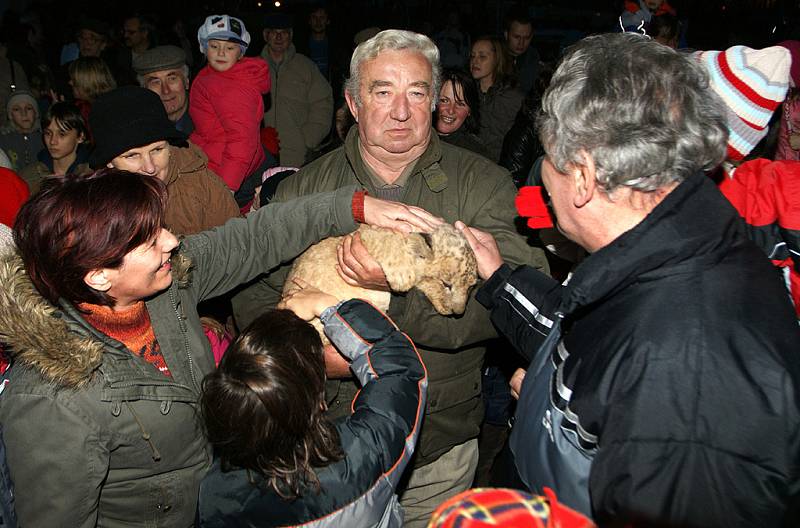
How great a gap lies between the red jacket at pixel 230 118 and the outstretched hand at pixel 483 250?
3.01 meters

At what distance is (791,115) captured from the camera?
4766 mm

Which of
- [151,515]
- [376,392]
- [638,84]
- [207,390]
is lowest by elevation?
[151,515]

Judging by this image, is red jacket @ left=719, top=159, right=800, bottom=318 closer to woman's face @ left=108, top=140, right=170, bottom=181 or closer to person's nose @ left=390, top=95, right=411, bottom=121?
person's nose @ left=390, top=95, right=411, bottom=121

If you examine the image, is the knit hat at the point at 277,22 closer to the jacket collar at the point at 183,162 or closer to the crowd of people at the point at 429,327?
the jacket collar at the point at 183,162

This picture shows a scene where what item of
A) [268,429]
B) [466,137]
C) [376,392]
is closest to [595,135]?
[376,392]

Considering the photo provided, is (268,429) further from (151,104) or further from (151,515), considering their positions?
(151,104)

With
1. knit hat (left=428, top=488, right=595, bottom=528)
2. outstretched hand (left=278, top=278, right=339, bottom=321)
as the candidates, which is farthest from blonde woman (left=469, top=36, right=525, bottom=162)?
knit hat (left=428, top=488, right=595, bottom=528)

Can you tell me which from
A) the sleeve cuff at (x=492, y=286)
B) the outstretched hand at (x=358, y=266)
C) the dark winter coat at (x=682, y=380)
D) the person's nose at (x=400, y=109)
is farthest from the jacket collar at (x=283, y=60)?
the dark winter coat at (x=682, y=380)

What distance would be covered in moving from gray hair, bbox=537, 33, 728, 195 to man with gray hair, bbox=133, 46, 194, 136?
15.4ft

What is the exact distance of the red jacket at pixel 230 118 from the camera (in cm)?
518

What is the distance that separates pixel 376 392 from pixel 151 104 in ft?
8.02

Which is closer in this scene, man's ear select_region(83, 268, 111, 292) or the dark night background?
man's ear select_region(83, 268, 111, 292)

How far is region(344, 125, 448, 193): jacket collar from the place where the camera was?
9.63 feet

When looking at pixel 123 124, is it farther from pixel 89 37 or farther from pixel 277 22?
pixel 89 37
